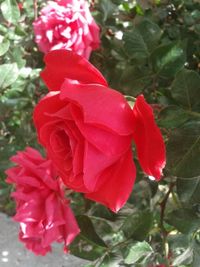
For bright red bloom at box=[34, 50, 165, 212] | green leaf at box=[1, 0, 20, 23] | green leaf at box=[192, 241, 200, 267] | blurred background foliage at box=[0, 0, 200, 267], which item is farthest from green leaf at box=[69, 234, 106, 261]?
green leaf at box=[1, 0, 20, 23]

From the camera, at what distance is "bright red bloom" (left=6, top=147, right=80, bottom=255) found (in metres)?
0.54

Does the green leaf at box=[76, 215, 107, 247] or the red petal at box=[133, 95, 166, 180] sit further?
the green leaf at box=[76, 215, 107, 247]

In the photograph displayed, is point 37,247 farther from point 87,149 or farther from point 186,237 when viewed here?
point 87,149

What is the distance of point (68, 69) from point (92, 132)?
6 centimetres

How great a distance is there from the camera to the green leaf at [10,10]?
0.78 metres

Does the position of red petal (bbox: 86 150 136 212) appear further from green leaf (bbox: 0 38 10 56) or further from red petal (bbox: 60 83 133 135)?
green leaf (bbox: 0 38 10 56)

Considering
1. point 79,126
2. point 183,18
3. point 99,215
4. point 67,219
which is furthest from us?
point 183,18

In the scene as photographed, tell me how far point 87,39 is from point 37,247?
31 cm

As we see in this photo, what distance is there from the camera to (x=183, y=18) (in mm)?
803

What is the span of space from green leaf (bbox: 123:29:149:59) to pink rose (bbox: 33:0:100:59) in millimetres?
120

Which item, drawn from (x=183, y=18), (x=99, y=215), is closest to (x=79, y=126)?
(x=99, y=215)

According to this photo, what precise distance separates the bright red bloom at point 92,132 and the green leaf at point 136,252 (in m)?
0.17

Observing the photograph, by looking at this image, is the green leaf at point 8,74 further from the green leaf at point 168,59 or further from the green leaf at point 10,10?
the green leaf at point 168,59

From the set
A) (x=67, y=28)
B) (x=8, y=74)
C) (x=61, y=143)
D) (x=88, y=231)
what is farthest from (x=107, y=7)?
(x=61, y=143)
